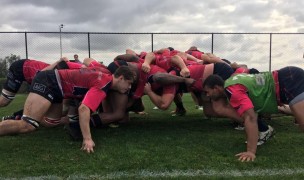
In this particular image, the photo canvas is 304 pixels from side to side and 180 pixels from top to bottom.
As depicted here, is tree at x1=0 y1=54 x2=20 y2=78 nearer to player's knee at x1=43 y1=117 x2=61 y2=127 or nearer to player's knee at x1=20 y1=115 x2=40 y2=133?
player's knee at x1=43 y1=117 x2=61 y2=127

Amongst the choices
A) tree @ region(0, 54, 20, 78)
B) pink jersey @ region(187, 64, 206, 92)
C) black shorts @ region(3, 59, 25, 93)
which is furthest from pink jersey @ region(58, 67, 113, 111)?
tree @ region(0, 54, 20, 78)

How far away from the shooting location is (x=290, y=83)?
4.59m

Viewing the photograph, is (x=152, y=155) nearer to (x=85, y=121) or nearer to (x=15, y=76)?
(x=85, y=121)

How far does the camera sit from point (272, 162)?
406 centimetres

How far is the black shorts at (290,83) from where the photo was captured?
454cm

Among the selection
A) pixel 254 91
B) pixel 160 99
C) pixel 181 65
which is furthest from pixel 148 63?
pixel 254 91

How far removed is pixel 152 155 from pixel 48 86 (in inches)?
69.0

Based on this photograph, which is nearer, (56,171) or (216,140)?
(56,171)

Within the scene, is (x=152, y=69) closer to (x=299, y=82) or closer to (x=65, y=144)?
(x=65, y=144)

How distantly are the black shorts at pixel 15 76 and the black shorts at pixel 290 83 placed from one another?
14.7 ft

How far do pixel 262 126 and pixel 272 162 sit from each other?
1073 mm

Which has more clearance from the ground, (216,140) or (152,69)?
(152,69)

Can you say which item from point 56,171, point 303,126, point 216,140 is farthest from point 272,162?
point 56,171

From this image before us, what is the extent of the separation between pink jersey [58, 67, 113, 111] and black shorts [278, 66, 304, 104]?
230 cm
